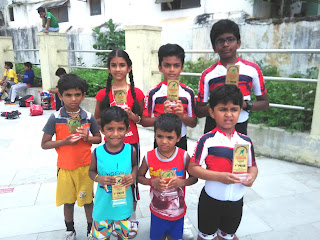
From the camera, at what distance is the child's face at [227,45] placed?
2.13 m

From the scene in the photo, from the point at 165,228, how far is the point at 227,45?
4.78 ft

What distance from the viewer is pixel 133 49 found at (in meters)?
5.55

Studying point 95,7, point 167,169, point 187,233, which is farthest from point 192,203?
point 95,7

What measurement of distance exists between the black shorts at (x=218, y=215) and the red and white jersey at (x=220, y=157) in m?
0.04

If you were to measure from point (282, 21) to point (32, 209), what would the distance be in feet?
24.8

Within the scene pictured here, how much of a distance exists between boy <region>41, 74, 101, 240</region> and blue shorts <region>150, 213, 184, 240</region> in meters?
0.62

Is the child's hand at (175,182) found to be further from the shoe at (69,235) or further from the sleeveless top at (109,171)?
the shoe at (69,235)

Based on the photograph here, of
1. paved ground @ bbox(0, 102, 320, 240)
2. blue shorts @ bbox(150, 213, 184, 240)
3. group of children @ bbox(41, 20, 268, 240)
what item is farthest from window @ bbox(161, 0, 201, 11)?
blue shorts @ bbox(150, 213, 184, 240)

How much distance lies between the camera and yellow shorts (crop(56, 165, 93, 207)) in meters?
2.21

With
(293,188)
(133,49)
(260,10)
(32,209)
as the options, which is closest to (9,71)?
(133,49)

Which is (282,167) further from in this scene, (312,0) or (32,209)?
(312,0)

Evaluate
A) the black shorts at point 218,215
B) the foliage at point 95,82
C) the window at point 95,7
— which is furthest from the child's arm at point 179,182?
the window at point 95,7

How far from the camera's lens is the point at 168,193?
1982 mm

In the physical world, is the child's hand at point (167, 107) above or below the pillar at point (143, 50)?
below
